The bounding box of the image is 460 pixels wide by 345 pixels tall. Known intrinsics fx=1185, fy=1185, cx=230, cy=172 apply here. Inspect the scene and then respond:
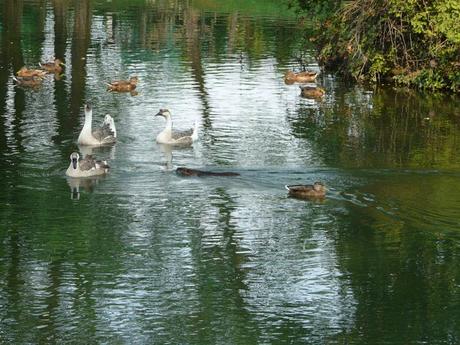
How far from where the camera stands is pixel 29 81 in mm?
31484

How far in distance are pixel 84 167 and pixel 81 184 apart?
1.29 ft

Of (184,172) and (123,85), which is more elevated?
(184,172)

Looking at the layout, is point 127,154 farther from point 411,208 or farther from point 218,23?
point 218,23

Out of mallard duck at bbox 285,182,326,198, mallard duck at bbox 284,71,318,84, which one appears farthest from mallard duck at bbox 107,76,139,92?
mallard duck at bbox 285,182,326,198

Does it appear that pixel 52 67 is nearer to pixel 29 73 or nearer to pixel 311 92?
pixel 29 73

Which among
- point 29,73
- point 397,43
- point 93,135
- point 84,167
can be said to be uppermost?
point 397,43

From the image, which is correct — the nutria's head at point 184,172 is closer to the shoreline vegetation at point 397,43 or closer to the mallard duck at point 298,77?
the shoreline vegetation at point 397,43

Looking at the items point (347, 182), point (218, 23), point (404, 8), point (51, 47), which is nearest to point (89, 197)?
point (347, 182)

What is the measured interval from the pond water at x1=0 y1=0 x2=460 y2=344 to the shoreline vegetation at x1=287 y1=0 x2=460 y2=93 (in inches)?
31.4

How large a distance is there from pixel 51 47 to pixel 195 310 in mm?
25623

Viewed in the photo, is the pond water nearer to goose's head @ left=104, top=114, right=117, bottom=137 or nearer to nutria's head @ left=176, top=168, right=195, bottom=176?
nutria's head @ left=176, top=168, right=195, bottom=176

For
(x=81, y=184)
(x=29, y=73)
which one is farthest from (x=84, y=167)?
(x=29, y=73)

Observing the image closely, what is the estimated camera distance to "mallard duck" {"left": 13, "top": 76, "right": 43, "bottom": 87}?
3142 cm

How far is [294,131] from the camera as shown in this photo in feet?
86.7
